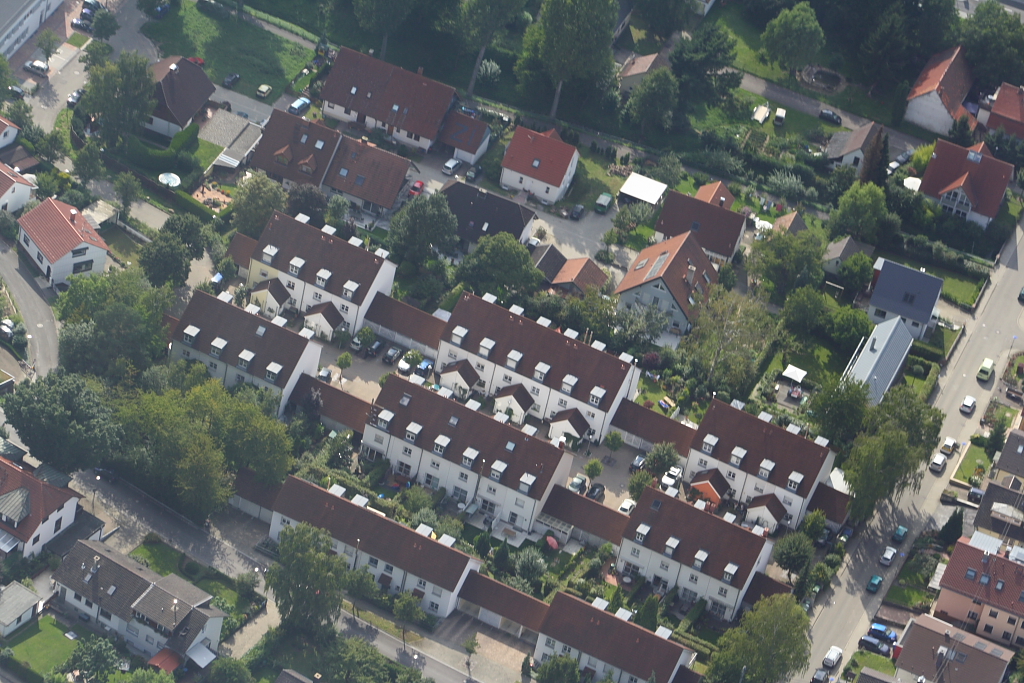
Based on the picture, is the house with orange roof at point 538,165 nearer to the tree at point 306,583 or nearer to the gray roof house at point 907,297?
the gray roof house at point 907,297

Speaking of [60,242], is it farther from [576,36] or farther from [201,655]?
[576,36]

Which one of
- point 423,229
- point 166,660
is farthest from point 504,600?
point 423,229

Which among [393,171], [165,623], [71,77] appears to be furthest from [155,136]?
[165,623]

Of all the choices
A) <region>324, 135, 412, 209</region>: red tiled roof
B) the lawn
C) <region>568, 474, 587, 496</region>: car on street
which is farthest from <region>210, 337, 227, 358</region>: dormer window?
<region>568, 474, 587, 496</region>: car on street

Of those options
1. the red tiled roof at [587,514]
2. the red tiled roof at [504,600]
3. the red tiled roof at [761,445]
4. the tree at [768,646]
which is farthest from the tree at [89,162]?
the tree at [768,646]

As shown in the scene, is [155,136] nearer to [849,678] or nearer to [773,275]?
[773,275]
